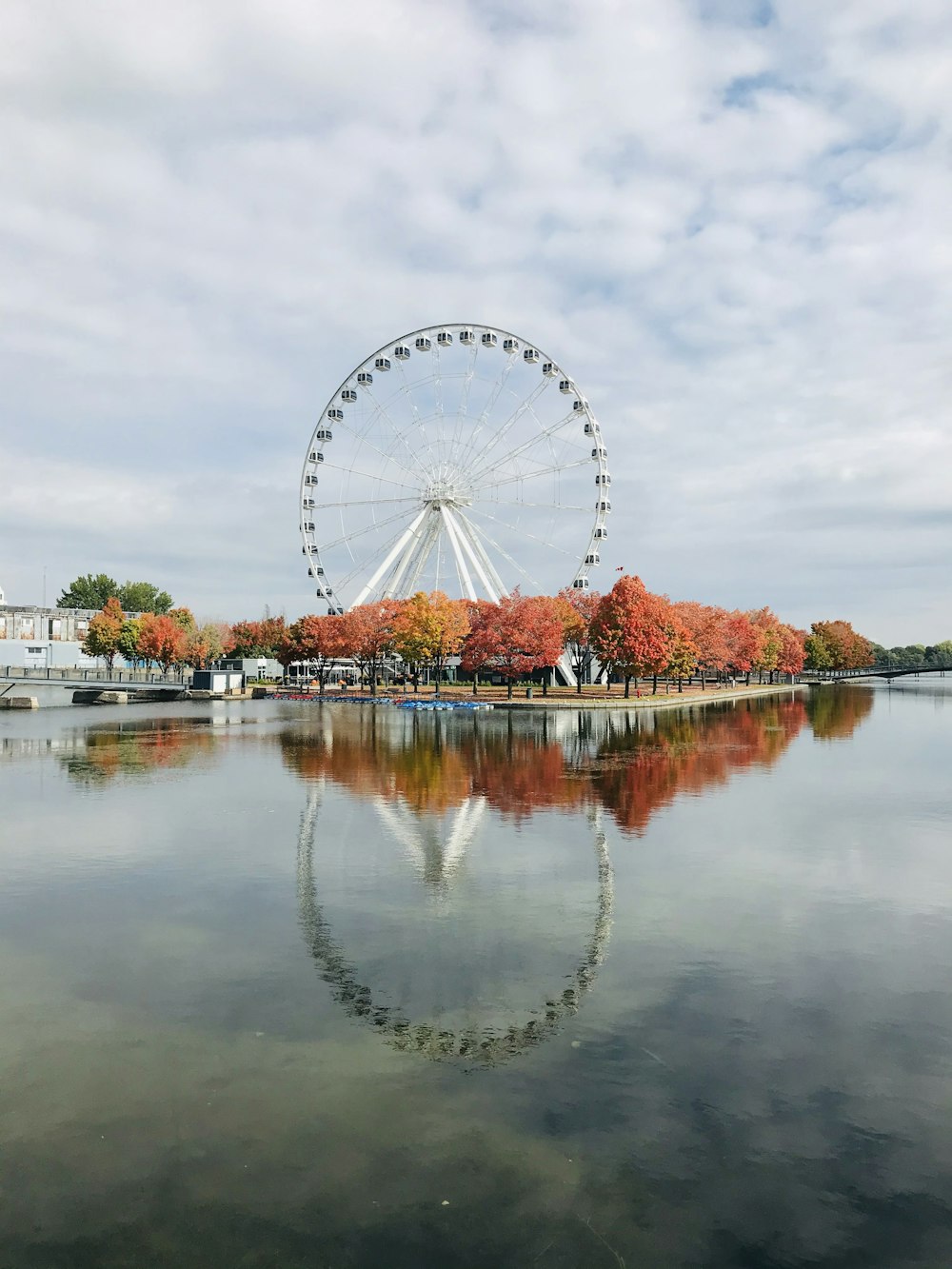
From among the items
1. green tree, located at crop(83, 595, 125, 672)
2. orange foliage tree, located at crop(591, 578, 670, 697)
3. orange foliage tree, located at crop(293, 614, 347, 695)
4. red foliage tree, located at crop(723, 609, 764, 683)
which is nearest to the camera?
orange foliage tree, located at crop(591, 578, 670, 697)

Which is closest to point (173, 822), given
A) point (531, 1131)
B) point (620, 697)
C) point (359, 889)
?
point (359, 889)

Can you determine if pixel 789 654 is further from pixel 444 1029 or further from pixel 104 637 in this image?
pixel 444 1029

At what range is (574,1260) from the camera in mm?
6914

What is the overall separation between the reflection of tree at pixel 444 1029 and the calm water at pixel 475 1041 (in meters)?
0.05

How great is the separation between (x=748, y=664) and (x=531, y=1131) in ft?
418

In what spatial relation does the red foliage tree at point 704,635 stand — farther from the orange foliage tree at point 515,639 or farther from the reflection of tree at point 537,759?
the reflection of tree at point 537,759

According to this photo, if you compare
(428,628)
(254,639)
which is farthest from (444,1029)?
(254,639)

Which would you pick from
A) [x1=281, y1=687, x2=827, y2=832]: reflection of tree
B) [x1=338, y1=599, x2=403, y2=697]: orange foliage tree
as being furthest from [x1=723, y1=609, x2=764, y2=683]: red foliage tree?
[x1=281, y1=687, x2=827, y2=832]: reflection of tree

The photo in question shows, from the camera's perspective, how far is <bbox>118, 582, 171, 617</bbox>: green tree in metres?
185

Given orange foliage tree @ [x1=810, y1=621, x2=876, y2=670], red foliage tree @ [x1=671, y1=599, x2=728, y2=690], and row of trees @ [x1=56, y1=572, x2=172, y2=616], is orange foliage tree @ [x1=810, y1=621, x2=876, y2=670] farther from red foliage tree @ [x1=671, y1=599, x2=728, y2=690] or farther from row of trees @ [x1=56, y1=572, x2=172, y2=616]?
row of trees @ [x1=56, y1=572, x2=172, y2=616]

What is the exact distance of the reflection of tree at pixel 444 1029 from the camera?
1018 cm

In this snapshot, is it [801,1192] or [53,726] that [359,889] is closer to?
[801,1192]

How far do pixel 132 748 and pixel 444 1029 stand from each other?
35707mm

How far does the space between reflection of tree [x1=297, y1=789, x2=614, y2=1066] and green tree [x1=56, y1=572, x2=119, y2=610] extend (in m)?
189
